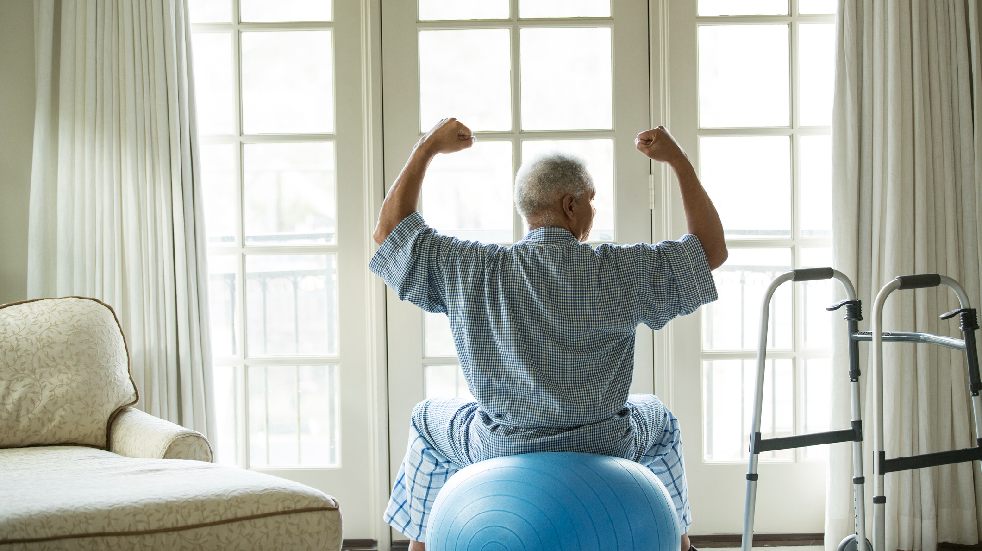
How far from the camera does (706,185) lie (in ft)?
10.3

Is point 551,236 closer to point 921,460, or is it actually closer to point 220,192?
point 921,460

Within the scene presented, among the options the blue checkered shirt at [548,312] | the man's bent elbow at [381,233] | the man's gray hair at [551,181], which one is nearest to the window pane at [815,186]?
the blue checkered shirt at [548,312]

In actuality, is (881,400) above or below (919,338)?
below

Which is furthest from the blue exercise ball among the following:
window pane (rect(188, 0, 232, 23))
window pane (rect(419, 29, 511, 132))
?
window pane (rect(188, 0, 232, 23))

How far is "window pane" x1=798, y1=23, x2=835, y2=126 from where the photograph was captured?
10.2 ft

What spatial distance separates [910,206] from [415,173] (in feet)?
5.83

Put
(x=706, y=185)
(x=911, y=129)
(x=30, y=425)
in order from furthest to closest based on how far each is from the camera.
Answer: (x=706, y=185) < (x=911, y=129) < (x=30, y=425)

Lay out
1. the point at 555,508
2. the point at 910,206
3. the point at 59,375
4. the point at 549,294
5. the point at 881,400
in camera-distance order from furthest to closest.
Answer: the point at 910,206, the point at 59,375, the point at 881,400, the point at 549,294, the point at 555,508

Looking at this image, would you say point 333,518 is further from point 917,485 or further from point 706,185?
point 917,485

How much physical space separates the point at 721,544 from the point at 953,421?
905 mm

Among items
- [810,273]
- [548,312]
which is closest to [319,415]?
[548,312]

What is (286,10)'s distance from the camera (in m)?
3.11

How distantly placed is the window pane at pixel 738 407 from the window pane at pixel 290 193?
1.50 meters

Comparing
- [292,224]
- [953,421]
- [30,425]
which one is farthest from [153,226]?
[953,421]
